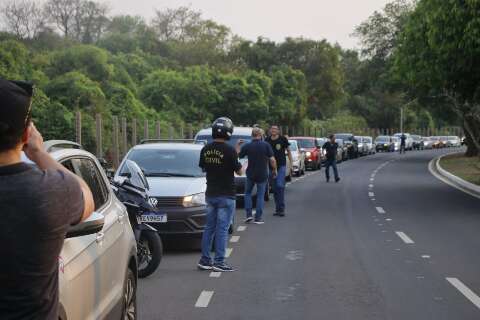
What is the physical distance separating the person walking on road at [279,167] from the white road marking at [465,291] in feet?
25.5

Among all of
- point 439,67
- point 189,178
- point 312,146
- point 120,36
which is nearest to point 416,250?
point 189,178

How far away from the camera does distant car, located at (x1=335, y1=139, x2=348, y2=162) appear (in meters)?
49.5

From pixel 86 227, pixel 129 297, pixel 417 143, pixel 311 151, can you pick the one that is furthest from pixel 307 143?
pixel 417 143

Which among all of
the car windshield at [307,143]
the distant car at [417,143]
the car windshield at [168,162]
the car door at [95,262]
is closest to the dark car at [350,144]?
the car windshield at [307,143]

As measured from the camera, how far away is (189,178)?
12.4 metres

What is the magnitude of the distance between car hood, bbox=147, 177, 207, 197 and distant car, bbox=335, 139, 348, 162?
122 feet

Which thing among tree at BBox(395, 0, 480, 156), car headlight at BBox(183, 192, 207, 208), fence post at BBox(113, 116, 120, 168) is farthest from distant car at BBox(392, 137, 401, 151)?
car headlight at BBox(183, 192, 207, 208)

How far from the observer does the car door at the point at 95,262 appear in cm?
460

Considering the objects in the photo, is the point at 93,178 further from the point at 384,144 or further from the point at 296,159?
the point at 384,144

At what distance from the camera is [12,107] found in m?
2.82

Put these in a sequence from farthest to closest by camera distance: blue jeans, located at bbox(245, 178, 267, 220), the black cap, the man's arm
Result: blue jeans, located at bbox(245, 178, 267, 220) → the man's arm → the black cap

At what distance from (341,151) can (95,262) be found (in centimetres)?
4614

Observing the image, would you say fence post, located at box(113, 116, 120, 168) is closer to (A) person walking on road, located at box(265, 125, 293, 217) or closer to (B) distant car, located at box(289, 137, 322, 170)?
(A) person walking on road, located at box(265, 125, 293, 217)

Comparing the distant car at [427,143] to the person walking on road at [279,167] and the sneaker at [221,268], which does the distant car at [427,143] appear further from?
the sneaker at [221,268]
